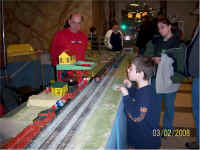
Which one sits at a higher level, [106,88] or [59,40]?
[59,40]

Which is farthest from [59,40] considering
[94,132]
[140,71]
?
[94,132]

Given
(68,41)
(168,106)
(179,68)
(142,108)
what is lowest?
(168,106)

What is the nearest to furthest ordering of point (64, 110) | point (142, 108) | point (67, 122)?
1. point (67, 122)
2. point (64, 110)
3. point (142, 108)

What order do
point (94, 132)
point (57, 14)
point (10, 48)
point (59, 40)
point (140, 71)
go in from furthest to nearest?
point (57, 14) < point (10, 48) < point (59, 40) < point (140, 71) < point (94, 132)

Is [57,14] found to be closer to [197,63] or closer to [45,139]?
[197,63]

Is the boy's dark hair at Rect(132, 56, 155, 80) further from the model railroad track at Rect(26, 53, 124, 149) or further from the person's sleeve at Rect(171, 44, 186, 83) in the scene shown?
the person's sleeve at Rect(171, 44, 186, 83)

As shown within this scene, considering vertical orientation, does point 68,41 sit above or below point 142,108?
above

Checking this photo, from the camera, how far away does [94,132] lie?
138 cm

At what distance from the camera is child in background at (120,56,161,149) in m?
1.95

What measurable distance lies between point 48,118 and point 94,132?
34cm

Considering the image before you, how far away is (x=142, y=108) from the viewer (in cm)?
193
